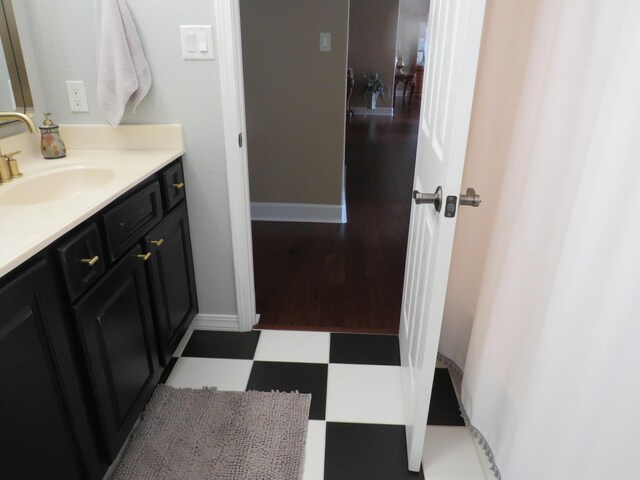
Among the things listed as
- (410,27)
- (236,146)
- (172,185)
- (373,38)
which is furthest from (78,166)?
(410,27)

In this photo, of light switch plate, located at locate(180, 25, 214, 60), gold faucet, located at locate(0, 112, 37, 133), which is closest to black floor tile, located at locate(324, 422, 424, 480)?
gold faucet, located at locate(0, 112, 37, 133)

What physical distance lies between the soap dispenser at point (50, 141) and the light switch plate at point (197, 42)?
54cm

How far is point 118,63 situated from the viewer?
1570mm

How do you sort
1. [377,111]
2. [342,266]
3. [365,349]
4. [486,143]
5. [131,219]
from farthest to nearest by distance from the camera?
1. [377,111]
2. [342,266]
3. [365,349]
4. [486,143]
5. [131,219]

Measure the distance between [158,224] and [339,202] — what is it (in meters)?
1.89

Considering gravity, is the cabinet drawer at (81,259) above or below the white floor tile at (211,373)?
above

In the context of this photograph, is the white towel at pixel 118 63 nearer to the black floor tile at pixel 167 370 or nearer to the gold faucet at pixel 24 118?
the gold faucet at pixel 24 118

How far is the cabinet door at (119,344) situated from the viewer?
3.84ft

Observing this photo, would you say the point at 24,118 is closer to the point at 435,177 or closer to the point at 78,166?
the point at 78,166

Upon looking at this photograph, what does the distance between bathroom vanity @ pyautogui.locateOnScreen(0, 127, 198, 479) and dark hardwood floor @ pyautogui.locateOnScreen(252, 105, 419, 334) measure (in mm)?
669

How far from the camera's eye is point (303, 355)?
191 centimetres

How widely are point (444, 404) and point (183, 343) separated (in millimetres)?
1120

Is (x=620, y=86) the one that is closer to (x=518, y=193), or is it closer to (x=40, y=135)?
(x=518, y=193)

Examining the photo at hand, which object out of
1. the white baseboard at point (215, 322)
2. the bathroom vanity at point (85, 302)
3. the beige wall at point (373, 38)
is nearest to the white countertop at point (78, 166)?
the bathroom vanity at point (85, 302)
